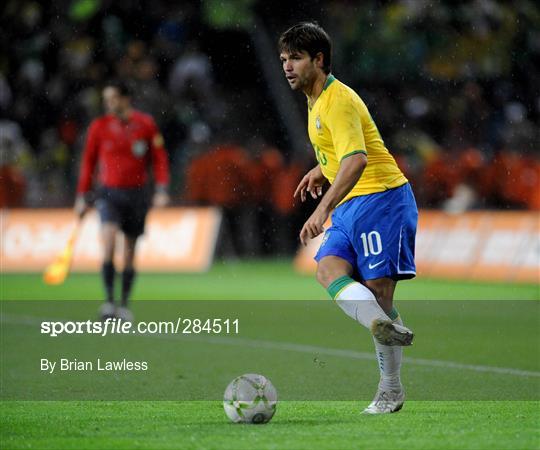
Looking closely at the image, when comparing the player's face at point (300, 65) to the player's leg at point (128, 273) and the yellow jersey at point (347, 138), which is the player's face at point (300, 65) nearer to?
the yellow jersey at point (347, 138)

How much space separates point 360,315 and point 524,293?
31.9 ft

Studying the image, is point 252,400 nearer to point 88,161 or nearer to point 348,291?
point 348,291

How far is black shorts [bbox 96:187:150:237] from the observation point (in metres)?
13.8

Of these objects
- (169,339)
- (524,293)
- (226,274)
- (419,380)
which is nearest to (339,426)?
(419,380)

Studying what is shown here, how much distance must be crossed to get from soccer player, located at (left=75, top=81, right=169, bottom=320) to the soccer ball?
637cm

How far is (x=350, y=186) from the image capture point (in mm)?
7477

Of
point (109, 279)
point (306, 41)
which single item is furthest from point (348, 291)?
point (109, 279)

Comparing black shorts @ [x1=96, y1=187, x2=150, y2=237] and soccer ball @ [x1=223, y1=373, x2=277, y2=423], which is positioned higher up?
black shorts @ [x1=96, y1=187, x2=150, y2=237]

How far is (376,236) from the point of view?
7852 mm

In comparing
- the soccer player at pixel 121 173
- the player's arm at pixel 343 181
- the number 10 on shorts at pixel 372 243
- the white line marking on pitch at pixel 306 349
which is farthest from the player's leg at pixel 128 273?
the player's arm at pixel 343 181

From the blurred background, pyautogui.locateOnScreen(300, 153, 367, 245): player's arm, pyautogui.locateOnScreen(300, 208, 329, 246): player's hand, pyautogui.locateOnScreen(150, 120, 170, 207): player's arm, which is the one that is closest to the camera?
pyautogui.locateOnScreen(300, 208, 329, 246): player's hand

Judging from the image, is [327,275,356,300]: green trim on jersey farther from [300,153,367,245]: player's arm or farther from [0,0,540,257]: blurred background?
[0,0,540,257]: blurred background

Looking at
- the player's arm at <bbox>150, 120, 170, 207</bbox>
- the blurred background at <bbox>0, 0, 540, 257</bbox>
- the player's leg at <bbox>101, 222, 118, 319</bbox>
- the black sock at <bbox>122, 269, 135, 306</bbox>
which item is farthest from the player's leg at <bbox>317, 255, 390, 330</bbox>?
the blurred background at <bbox>0, 0, 540, 257</bbox>

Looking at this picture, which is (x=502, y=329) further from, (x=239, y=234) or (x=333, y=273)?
(x=239, y=234)
